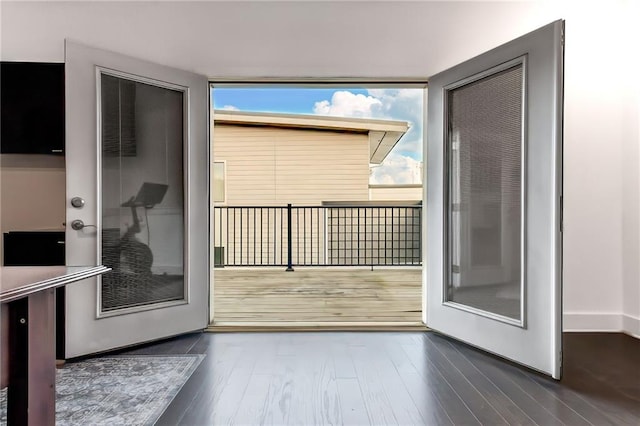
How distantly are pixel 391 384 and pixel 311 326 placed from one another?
3.71ft

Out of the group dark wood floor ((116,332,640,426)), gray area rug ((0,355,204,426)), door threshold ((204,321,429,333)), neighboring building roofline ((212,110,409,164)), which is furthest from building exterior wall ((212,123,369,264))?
gray area rug ((0,355,204,426))

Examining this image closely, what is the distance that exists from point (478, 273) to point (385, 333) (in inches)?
33.1

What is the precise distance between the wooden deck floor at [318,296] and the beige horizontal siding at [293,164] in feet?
5.71

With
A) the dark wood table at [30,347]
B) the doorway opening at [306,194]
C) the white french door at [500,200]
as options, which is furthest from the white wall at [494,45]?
the doorway opening at [306,194]

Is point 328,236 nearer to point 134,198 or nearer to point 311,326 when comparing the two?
point 311,326

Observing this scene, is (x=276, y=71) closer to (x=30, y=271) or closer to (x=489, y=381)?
(x=30, y=271)

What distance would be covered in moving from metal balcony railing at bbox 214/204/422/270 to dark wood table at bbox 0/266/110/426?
551 centimetres

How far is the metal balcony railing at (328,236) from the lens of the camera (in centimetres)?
678

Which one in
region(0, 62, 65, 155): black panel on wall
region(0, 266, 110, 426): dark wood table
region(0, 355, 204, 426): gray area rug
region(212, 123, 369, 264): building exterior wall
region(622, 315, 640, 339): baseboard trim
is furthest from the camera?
region(212, 123, 369, 264): building exterior wall

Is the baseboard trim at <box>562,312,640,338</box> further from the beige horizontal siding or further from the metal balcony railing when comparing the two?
the beige horizontal siding

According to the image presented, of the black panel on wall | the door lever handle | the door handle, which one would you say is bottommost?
the door lever handle

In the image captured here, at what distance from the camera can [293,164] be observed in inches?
283

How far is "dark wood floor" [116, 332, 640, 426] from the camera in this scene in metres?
1.71

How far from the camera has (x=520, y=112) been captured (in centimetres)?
230
